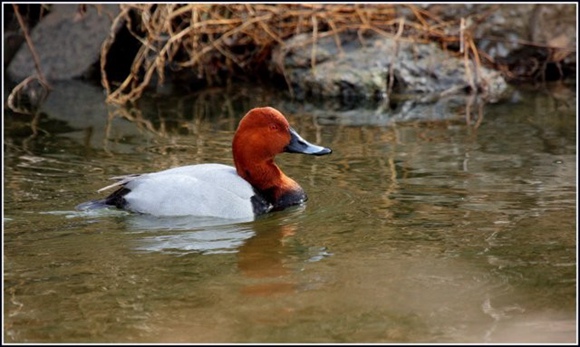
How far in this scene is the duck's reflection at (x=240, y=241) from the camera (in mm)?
5711

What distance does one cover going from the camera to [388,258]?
596 centimetres

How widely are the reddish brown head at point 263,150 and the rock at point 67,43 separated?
20.6 feet

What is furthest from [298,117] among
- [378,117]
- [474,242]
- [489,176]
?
[474,242]

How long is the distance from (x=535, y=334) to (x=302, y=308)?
1.05 metres

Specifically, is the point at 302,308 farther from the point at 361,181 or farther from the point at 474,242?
the point at 361,181

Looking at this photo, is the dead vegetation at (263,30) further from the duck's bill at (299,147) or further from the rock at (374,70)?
the duck's bill at (299,147)

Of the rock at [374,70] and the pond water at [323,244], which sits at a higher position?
the rock at [374,70]

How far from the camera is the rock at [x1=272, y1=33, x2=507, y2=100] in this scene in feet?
38.6

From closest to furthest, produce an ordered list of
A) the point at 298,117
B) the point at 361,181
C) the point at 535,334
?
the point at 535,334 → the point at 361,181 → the point at 298,117

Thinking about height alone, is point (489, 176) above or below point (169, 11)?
below

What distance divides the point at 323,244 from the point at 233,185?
0.95 meters

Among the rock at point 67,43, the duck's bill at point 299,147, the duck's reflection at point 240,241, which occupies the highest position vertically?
the rock at point 67,43

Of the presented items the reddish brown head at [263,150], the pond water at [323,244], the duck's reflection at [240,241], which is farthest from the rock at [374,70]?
the duck's reflection at [240,241]

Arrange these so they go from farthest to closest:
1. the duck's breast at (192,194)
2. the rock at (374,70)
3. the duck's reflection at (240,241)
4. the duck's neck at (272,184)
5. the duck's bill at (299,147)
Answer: the rock at (374,70)
the duck's bill at (299,147)
the duck's neck at (272,184)
the duck's breast at (192,194)
the duck's reflection at (240,241)
